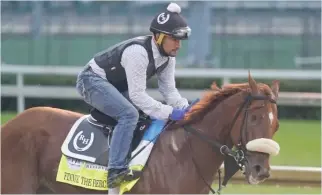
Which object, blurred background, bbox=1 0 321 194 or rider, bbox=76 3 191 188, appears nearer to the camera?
rider, bbox=76 3 191 188

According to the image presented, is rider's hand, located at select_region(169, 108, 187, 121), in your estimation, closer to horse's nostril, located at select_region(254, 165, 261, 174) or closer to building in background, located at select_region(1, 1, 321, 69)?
horse's nostril, located at select_region(254, 165, 261, 174)

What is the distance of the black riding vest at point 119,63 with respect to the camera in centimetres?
635

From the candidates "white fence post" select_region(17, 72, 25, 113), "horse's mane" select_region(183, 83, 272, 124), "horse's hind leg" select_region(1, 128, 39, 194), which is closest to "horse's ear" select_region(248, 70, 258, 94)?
"horse's mane" select_region(183, 83, 272, 124)

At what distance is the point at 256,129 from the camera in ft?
19.8

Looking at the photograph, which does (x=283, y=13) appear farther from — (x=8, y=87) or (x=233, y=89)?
(x=233, y=89)

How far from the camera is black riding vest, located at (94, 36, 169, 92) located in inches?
250

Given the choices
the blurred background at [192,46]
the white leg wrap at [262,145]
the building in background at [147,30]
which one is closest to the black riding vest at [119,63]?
the white leg wrap at [262,145]

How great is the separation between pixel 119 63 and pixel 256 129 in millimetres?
1166

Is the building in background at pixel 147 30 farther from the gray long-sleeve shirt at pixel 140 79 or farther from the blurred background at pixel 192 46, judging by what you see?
the gray long-sleeve shirt at pixel 140 79

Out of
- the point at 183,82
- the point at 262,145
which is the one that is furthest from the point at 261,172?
the point at 183,82

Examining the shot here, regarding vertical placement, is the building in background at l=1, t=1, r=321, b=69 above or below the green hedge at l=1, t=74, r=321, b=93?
above

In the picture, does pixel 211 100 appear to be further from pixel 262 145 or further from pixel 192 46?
pixel 192 46

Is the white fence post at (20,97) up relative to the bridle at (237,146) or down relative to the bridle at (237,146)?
down

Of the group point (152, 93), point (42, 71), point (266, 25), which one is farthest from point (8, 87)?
point (266, 25)
